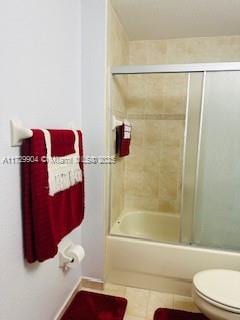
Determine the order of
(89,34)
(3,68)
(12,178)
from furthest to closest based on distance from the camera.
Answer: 1. (89,34)
2. (12,178)
3. (3,68)

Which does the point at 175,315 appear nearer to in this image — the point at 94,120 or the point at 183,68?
the point at 94,120

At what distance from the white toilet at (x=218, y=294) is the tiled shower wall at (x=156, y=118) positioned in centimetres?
97

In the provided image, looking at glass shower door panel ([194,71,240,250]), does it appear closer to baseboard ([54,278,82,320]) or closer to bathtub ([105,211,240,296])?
bathtub ([105,211,240,296])

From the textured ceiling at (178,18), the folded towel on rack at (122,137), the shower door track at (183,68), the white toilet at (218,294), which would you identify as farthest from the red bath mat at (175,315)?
the textured ceiling at (178,18)

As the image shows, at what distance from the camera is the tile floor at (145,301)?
5.30 ft

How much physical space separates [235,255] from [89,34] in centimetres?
179

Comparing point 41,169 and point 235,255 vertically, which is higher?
point 41,169

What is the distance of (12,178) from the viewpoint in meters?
1.04

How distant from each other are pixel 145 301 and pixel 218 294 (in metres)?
0.65

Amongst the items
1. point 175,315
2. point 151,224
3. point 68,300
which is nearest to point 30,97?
point 68,300

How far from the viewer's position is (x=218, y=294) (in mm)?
1261

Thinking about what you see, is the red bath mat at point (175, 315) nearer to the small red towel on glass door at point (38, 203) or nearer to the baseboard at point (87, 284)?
the baseboard at point (87, 284)

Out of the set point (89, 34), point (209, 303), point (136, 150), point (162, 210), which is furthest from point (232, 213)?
point (89, 34)

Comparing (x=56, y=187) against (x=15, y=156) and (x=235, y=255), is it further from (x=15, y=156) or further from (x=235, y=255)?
(x=235, y=255)
